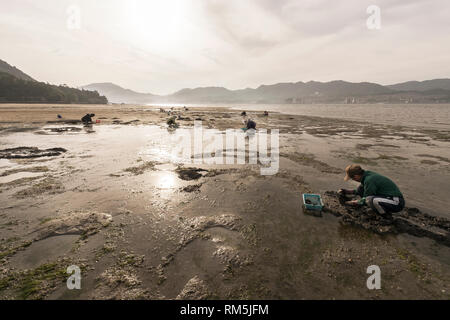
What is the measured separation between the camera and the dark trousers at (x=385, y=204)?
550 cm

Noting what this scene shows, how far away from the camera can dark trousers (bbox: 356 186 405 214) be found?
18.0 ft

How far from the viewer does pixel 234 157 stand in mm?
12242

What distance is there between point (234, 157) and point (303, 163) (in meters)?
4.35

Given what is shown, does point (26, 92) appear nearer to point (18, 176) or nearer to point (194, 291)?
point (18, 176)

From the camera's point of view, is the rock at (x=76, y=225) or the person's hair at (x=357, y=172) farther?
the person's hair at (x=357, y=172)

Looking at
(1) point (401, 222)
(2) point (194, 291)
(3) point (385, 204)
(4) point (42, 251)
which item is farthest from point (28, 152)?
(1) point (401, 222)

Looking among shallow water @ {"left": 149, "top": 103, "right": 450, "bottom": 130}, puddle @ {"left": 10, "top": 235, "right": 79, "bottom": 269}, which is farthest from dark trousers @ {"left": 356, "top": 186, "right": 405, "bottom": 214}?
shallow water @ {"left": 149, "top": 103, "right": 450, "bottom": 130}

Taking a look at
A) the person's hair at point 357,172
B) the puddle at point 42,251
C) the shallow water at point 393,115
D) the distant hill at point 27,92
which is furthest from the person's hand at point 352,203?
the distant hill at point 27,92

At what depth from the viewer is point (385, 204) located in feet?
18.2

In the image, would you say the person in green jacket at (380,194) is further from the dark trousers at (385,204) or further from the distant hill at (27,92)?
the distant hill at (27,92)

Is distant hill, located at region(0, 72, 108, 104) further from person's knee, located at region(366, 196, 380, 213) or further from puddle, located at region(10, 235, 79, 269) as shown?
person's knee, located at region(366, 196, 380, 213)

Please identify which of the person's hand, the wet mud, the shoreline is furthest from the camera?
the wet mud

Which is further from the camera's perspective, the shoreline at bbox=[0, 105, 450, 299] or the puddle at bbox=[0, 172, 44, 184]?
the puddle at bbox=[0, 172, 44, 184]

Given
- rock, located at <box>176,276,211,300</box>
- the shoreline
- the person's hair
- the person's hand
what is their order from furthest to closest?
the person's hand
the person's hair
the shoreline
rock, located at <box>176,276,211,300</box>
